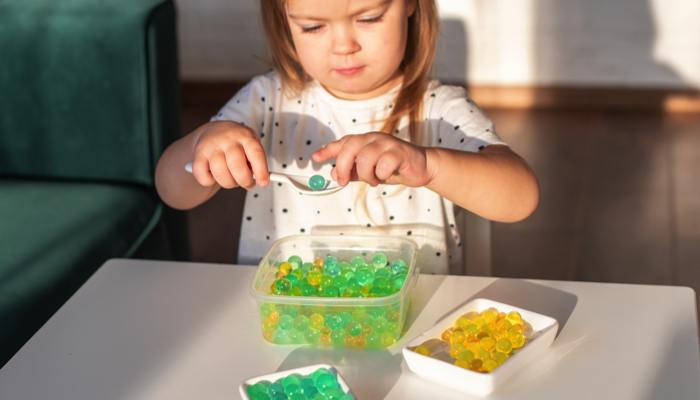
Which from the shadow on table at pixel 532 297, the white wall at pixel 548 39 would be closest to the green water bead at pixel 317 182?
the shadow on table at pixel 532 297

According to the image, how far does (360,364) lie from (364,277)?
109 mm

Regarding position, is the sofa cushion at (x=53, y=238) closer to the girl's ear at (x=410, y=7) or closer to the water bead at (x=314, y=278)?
the water bead at (x=314, y=278)

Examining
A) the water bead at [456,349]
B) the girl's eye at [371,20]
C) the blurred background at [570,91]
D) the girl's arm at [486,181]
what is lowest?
the blurred background at [570,91]

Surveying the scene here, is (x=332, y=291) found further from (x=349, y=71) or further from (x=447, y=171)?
(x=349, y=71)

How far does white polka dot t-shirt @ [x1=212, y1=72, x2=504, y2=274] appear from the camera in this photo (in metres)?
1.02

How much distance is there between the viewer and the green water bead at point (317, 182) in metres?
0.76

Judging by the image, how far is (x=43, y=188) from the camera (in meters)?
1.39

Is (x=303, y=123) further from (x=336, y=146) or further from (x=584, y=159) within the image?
(x=584, y=159)

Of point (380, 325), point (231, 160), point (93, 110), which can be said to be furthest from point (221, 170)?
point (93, 110)

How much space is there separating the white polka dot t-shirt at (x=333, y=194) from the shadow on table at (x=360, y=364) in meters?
0.37

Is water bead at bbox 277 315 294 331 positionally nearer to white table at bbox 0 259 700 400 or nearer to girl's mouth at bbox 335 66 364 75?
white table at bbox 0 259 700 400

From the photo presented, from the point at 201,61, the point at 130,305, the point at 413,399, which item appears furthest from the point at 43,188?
the point at 201,61

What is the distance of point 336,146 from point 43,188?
953 mm

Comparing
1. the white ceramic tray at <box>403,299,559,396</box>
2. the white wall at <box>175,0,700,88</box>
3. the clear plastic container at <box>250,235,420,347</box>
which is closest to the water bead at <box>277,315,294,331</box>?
the clear plastic container at <box>250,235,420,347</box>
